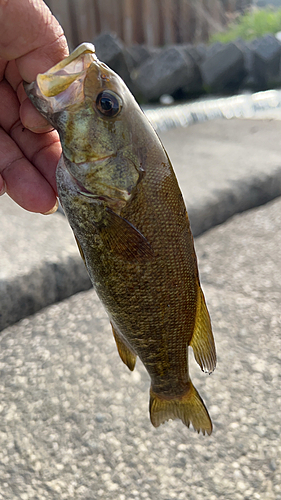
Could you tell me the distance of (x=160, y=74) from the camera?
8.80 meters

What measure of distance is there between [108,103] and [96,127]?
0.25 feet

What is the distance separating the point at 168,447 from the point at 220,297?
1.18 m

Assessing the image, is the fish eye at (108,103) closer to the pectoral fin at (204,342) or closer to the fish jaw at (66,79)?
the fish jaw at (66,79)

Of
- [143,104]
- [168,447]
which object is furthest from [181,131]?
[168,447]

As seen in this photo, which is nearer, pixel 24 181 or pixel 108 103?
pixel 108 103

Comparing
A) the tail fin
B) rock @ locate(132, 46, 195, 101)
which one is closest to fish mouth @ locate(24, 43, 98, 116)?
the tail fin

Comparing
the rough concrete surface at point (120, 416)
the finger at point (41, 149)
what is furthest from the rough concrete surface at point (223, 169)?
the finger at point (41, 149)

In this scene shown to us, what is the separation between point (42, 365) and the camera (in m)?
2.34

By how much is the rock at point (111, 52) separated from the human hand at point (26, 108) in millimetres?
6478

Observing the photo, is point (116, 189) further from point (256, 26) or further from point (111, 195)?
point (256, 26)

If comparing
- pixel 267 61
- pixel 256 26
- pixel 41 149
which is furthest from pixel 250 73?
pixel 41 149

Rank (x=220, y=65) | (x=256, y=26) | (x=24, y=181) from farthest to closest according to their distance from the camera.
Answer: (x=256, y=26) < (x=220, y=65) < (x=24, y=181)

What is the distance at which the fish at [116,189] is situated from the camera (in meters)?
1.26

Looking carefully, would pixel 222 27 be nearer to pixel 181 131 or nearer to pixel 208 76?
pixel 208 76
